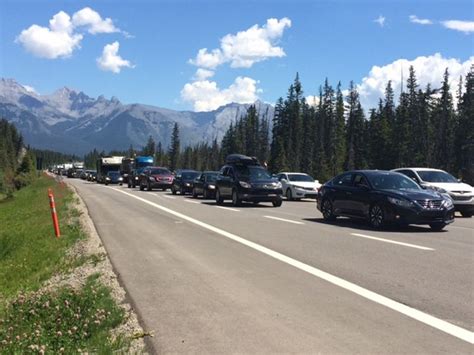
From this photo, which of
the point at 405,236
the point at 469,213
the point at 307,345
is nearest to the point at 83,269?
the point at 307,345

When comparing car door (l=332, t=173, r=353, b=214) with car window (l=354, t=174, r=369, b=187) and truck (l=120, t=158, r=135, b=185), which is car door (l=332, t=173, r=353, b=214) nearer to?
car window (l=354, t=174, r=369, b=187)

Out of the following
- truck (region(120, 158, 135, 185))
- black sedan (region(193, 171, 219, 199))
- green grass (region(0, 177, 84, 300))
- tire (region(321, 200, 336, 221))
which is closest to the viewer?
green grass (region(0, 177, 84, 300))

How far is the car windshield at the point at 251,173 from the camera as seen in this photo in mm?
23973

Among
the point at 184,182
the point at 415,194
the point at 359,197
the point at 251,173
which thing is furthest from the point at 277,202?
the point at 184,182

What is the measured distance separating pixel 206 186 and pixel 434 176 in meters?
13.2

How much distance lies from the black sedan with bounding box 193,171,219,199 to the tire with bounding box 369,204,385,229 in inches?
624

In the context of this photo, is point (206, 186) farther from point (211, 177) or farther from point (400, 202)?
point (400, 202)

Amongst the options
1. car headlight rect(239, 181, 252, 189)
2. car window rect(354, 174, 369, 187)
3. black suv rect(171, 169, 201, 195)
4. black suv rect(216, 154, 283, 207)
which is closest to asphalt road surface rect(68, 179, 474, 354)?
car window rect(354, 174, 369, 187)

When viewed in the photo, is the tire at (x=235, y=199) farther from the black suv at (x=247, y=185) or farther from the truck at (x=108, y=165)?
the truck at (x=108, y=165)

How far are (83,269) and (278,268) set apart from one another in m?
3.25

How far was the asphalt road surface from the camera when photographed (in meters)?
5.30

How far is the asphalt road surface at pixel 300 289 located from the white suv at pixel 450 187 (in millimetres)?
5821

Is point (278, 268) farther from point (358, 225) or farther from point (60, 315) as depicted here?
point (358, 225)

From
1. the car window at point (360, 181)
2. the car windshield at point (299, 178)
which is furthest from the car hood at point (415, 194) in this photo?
the car windshield at point (299, 178)
